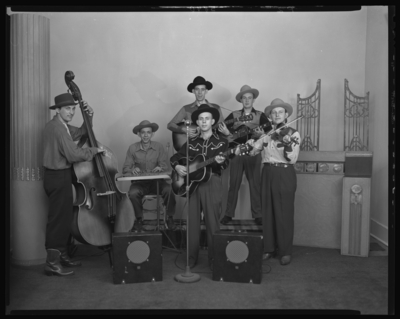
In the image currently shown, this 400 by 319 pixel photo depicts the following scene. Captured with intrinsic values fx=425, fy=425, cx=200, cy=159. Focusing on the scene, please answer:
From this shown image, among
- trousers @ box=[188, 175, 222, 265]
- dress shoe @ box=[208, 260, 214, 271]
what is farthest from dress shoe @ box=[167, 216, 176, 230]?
dress shoe @ box=[208, 260, 214, 271]

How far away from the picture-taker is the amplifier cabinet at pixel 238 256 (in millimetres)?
3842

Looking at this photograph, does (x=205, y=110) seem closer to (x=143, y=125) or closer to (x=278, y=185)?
(x=278, y=185)

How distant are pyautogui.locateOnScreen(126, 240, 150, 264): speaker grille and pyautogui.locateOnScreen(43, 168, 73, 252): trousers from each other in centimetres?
72

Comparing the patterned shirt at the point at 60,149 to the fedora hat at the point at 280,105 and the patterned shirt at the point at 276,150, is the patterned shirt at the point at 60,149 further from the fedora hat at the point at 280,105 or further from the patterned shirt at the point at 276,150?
the fedora hat at the point at 280,105

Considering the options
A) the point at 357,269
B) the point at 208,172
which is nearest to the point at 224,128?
the point at 208,172

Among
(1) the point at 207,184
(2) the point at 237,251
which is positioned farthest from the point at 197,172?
(2) the point at 237,251

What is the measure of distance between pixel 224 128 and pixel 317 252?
5.91 feet

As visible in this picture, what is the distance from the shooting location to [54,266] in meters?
4.12

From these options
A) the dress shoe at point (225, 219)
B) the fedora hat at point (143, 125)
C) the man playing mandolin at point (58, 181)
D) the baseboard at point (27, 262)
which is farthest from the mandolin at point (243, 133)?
the baseboard at point (27, 262)

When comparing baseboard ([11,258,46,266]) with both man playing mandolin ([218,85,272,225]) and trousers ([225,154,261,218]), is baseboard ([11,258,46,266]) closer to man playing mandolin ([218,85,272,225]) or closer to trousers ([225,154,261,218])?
man playing mandolin ([218,85,272,225])

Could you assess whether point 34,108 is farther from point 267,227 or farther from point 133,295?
point 267,227

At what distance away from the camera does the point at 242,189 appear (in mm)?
5871

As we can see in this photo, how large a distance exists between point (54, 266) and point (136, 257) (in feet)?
2.85

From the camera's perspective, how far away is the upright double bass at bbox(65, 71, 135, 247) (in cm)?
400
